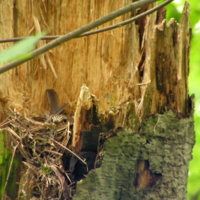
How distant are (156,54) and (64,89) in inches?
18.6

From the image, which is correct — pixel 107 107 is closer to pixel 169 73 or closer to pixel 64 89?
pixel 64 89

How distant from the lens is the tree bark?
142 centimetres

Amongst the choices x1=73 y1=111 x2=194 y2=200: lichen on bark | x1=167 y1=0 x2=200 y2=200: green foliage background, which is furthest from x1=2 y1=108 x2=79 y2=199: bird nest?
x1=167 y1=0 x2=200 y2=200: green foliage background

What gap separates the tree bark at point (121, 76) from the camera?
142cm

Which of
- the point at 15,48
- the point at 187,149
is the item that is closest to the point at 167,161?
the point at 187,149

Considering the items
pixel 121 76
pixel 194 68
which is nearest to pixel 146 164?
pixel 121 76

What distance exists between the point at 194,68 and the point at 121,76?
177 cm

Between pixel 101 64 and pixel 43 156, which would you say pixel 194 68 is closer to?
pixel 101 64

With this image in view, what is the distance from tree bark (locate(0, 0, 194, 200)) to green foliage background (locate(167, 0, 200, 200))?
971 millimetres

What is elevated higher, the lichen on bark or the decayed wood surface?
the decayed wood surface

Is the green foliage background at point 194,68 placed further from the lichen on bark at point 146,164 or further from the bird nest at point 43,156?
the bird nest at point 43,156

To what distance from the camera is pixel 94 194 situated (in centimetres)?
129

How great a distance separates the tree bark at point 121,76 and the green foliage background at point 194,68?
38.2 inches

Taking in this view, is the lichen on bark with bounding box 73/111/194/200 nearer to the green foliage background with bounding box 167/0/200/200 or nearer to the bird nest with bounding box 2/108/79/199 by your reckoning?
the bird nest with bounding box 2/108/79/199
